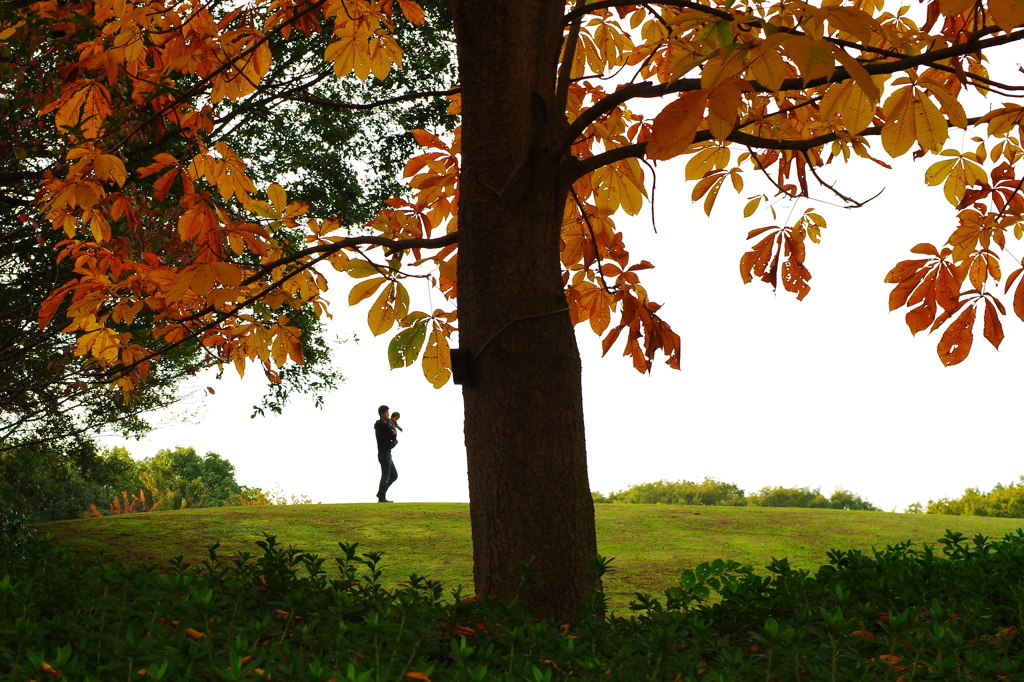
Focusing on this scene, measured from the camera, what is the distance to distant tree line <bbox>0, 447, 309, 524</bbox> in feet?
39.6

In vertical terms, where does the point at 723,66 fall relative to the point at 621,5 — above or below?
below

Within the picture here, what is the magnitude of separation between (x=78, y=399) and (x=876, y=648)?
1126 centimetres

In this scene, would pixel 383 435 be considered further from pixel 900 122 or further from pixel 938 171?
pixel 900 122

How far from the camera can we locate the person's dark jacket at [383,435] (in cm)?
1366

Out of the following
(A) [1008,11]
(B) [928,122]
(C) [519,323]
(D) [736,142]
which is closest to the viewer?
(A) [1008,11]

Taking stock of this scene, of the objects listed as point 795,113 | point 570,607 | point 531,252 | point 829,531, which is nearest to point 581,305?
point 531,252

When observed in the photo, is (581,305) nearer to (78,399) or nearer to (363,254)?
(363,254)

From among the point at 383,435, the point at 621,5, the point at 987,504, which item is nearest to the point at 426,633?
the point at 621,5

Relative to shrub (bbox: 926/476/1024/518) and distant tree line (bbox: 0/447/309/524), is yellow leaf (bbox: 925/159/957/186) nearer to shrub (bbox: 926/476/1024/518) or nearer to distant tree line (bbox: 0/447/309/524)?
distant tree line (bbox: 0/447/309/524)

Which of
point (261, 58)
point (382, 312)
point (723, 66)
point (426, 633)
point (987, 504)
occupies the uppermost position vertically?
point (261, 58)

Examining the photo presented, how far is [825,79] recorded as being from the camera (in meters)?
3.01

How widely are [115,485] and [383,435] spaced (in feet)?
21.2

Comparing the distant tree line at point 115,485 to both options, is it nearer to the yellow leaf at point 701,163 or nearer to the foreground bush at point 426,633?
the foreground bush at point 426,633

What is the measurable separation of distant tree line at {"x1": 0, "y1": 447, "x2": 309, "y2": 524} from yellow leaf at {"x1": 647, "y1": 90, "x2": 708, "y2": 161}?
386 inches
